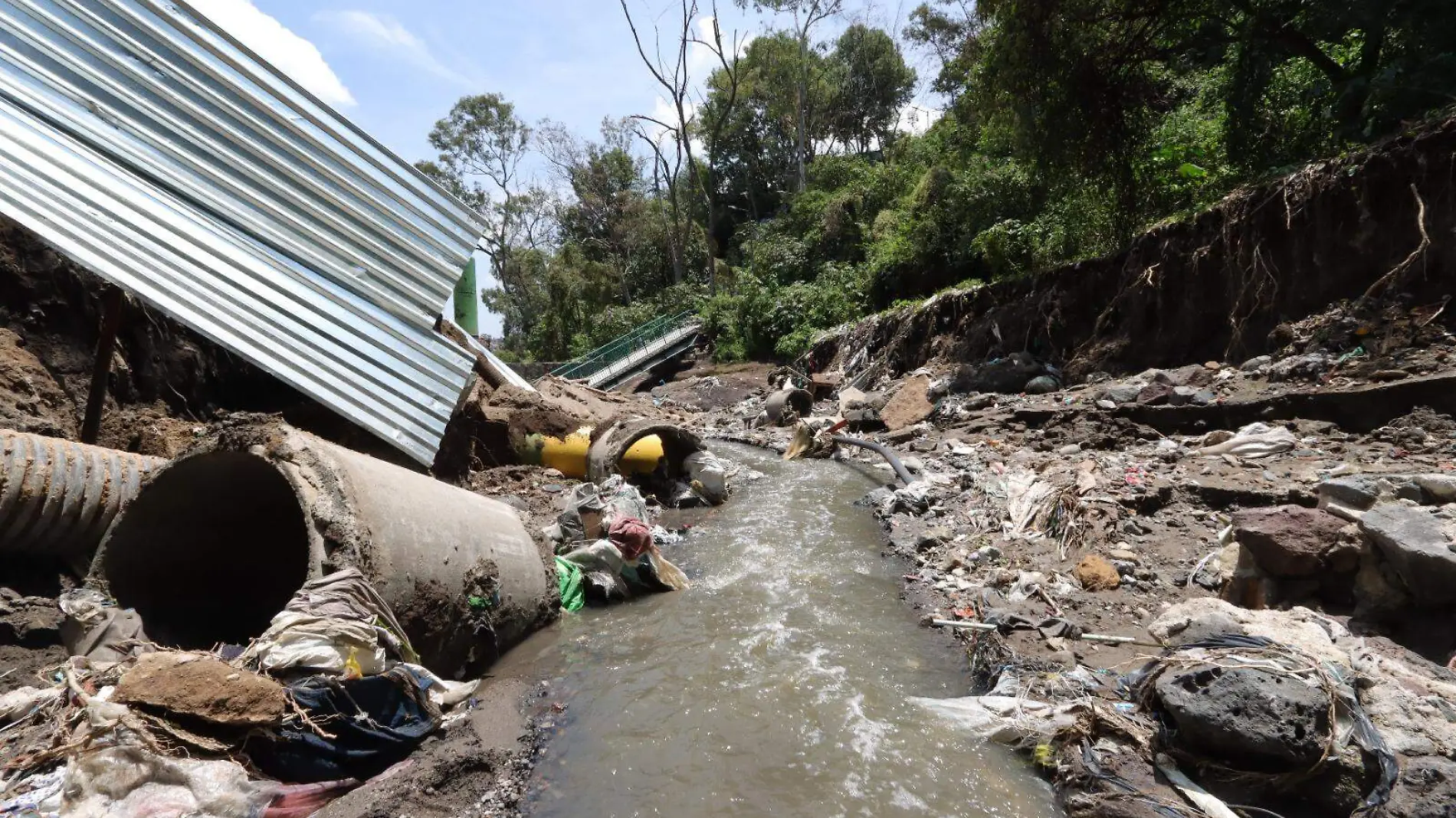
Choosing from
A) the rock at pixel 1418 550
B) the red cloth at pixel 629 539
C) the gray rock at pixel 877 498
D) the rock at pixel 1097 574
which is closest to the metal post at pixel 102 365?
the red cloth at pixel 629 539

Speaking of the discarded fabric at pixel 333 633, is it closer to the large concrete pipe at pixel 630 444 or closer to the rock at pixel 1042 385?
the large concrete pipe at pixel 630 444

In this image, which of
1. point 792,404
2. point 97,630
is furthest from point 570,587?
point 792,404

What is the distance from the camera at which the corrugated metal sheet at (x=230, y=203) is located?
15.7 feet

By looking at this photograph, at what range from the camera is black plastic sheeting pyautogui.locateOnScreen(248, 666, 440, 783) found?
115 inches

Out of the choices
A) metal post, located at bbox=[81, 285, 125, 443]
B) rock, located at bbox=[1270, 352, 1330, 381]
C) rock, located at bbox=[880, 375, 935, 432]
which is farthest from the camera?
rock, located at bbox=[880, 375, 935, 432]

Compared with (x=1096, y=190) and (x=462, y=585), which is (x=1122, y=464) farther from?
(x=1096, y=190)

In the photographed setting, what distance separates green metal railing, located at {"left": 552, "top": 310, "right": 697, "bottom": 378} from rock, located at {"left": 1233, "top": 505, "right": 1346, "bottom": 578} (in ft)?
A: 57.1

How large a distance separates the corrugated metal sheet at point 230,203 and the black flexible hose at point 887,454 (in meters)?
4.79

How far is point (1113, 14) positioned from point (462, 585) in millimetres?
10647

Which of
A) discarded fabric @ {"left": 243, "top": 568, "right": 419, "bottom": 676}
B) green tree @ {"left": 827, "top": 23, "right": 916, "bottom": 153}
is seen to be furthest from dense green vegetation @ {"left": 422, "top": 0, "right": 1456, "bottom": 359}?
discarded fabric @ {"left": 243, "top": 568, "right": 419, "bottom": 676}

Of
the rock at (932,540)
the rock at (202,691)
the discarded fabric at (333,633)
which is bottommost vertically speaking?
the rock at (202,691)

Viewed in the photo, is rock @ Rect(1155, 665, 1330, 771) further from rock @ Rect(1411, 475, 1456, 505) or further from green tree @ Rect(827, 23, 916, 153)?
green tree @ Rect(827, 23, 916, 153)

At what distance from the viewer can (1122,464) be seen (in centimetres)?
639

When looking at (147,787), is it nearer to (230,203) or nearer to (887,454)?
(230,203)
